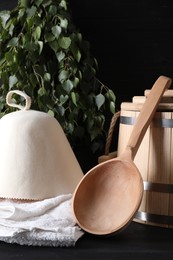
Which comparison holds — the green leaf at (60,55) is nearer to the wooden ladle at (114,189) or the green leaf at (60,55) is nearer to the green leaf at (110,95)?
the green leaf at (110,95)

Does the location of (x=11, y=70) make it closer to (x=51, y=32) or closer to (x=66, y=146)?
(x=51, y=32)

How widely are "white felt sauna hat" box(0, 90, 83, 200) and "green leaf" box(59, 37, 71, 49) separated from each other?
0.23 m

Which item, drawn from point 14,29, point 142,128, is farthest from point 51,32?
point 142,128

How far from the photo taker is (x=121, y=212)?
87 cm

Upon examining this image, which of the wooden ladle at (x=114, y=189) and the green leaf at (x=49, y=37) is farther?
the green leaf at (x=49, y=37)

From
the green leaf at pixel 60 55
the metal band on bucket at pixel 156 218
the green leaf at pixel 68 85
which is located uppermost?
the green leaf at pixel 60 55

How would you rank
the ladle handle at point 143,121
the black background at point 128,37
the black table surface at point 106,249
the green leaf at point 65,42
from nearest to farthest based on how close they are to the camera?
the black table surface at point 106,249, the ladle handle at point 143,121, the green leaf at point 65,42, the black background at point 128,37

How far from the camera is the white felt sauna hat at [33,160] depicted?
37.6 inches

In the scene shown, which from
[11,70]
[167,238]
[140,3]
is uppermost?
[140,3]

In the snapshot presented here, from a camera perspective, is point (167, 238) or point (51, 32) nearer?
point (167, 238)

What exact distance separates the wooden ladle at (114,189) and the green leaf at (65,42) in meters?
0.31

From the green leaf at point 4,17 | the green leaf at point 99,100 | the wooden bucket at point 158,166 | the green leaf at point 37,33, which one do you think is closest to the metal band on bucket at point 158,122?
the wooden bucket at point 158,166

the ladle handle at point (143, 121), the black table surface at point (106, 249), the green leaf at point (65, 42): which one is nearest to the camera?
the black table surface at point (106, 249)

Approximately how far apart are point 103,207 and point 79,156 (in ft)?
1.48
